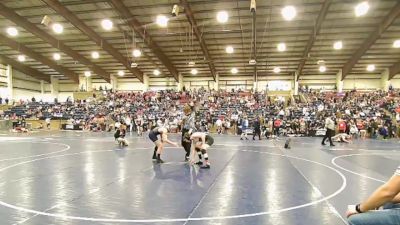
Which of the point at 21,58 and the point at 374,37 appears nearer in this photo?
the point at 374,37

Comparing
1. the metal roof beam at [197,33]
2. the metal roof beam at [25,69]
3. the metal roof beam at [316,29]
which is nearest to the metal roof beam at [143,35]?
the metal roof beam at [197,33]

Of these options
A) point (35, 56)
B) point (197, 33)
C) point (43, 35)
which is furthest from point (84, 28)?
point (35, 56)

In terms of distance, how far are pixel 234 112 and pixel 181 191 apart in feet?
80.6

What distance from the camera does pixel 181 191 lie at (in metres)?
5.84

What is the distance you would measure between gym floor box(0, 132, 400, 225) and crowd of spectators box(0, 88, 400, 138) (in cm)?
1347

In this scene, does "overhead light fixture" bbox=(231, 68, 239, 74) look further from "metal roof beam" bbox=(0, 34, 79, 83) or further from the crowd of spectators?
"metal roof beam" bbox=(0, 34, 79, 83)

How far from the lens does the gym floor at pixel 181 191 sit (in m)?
4.42

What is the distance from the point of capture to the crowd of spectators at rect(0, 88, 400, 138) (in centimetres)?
2475

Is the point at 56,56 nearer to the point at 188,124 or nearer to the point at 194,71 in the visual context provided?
the point at 194,71

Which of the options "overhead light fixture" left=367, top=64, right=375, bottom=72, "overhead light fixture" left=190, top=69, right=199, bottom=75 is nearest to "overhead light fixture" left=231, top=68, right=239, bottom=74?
"overhead light fixture" left=190, top=69, right=199, bottom=75

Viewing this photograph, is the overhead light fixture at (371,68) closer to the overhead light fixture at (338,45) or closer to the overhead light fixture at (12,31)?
the overhead light fixture at (338,45)

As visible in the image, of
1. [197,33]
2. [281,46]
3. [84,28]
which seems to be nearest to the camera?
[84,28]

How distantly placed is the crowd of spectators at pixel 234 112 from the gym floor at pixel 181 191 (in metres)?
13.5

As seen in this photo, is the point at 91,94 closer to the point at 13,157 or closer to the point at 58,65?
the point at 58,65
